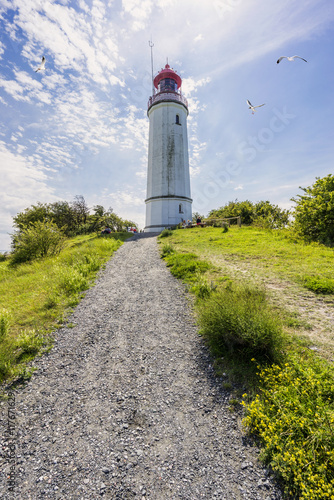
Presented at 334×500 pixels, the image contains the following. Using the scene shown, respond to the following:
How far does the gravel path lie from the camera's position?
8.95 ft

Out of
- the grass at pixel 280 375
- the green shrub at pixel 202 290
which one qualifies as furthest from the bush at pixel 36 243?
the green shrub at pixel 202 290

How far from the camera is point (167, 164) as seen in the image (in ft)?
91.1

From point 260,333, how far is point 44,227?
52.4ft

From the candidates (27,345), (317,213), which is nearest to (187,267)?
(27,345)

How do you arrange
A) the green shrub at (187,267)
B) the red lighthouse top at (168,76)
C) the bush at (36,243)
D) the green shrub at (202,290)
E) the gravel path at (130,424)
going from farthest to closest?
the red lighthouse top at (168,76) → the bush at (36,243) → the green shrub at (187,267) → the green shrub at (202,290) → the gravel path at (130,424)

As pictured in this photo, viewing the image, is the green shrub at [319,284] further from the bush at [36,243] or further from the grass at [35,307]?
the bush at [36,243]

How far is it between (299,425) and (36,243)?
1692 centimetres

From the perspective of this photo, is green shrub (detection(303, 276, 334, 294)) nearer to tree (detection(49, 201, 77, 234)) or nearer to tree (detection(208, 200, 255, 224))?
tree (detection(208, 200, 255, 224))

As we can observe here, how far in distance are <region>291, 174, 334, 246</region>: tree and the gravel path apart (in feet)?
39.1

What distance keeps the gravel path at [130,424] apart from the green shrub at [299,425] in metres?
0.31

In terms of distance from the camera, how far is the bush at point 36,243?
15.0m

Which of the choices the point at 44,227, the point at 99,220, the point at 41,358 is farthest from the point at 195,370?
the point at 99,220

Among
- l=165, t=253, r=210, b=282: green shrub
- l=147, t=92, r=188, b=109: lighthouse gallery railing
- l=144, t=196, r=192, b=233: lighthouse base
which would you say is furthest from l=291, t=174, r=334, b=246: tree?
l=147, t=92, r=188, b=109: lighthouse gallery railing

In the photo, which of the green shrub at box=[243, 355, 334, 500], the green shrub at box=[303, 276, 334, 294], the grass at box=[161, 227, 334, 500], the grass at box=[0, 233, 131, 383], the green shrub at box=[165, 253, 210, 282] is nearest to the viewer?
the green shrub at box=[243, 355, 334, 500]
